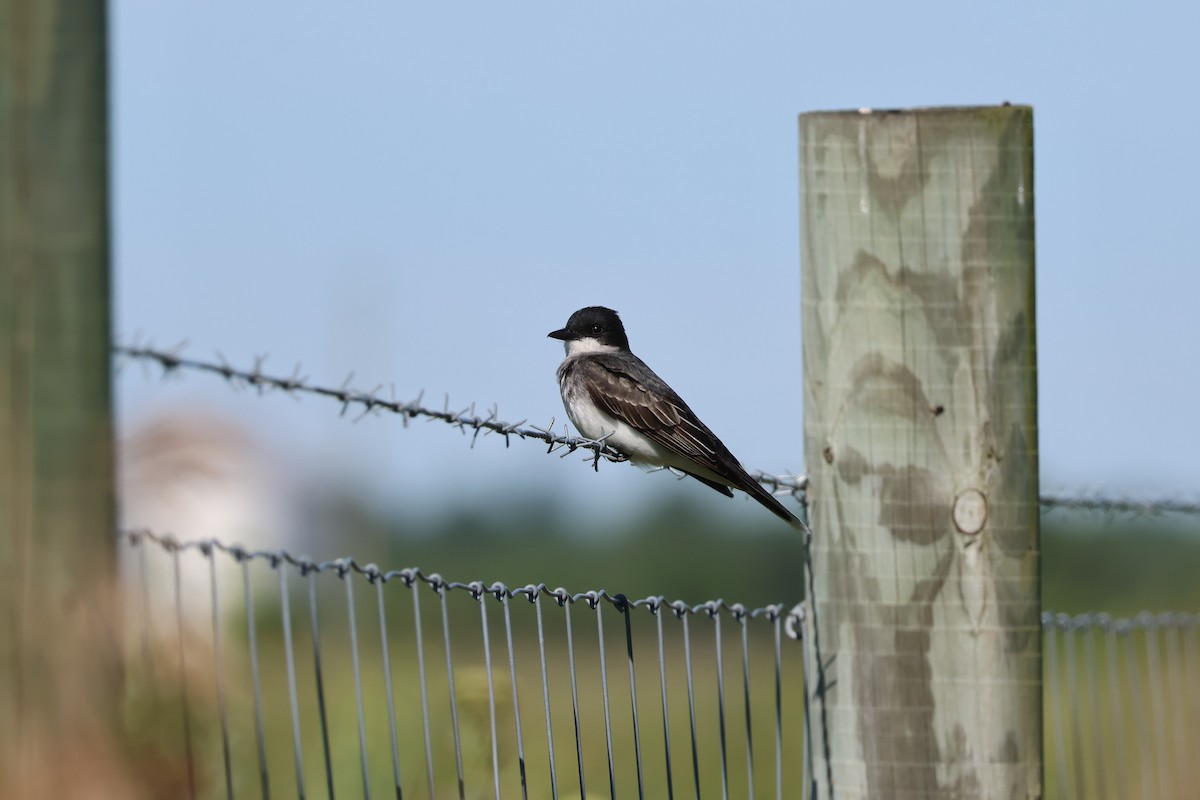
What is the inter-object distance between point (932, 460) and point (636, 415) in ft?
15.0

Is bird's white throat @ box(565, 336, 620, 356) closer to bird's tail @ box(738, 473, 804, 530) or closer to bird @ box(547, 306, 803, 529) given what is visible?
bird @ box(547, 306, 803, 529)

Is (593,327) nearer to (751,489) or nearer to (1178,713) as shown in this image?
(751,489)

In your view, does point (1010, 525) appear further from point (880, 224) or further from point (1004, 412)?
point (880, 224)

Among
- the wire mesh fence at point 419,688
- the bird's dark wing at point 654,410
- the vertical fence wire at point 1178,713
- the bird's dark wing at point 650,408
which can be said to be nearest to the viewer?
the wire mesh fence at point 419,688

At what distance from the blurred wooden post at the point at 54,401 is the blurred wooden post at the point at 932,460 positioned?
191cm

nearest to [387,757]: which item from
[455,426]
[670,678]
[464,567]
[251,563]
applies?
[455,426]

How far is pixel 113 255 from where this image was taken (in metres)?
1.82

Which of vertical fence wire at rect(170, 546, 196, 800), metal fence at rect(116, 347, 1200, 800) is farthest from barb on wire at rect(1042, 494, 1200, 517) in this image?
vertical fence wire at rect(170, 546, 196, 800)

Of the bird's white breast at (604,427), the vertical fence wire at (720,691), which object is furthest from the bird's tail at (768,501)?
the bird's white breast at (604,427)

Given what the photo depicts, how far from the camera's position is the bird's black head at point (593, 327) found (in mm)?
8930

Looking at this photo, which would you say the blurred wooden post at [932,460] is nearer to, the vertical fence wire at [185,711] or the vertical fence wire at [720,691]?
the vertical fence wire at [720,691]

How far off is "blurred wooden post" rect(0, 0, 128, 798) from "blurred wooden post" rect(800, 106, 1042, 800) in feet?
6.27

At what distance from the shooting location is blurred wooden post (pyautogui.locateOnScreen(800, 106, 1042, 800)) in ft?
10.9

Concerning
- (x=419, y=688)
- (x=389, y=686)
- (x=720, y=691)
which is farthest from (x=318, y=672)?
(x=720, y=691)
